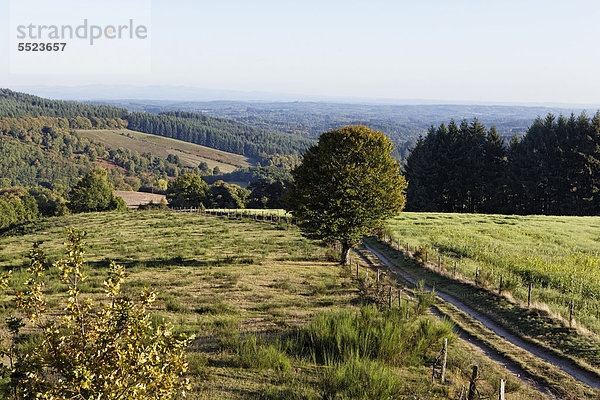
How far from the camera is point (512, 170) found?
72312 mm

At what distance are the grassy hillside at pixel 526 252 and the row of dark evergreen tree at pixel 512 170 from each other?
1577 centimetres

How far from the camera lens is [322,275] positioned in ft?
82.5

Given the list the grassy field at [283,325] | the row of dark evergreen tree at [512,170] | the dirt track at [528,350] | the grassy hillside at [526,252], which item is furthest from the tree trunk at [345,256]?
the row of dark evergreen tree at [512,170]

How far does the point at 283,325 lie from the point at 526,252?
25472 mm

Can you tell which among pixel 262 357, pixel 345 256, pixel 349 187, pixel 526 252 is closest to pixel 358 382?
pixel 262 357

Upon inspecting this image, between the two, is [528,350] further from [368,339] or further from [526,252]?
[526,252]

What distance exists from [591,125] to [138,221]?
245ft

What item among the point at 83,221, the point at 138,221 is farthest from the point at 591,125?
the point at 83,221

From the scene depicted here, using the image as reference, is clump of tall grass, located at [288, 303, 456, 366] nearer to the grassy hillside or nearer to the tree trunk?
the grassy hillside

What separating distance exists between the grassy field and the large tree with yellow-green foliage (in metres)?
3.31

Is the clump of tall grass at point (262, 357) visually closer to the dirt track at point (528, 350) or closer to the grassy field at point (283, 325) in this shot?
the grassy field at point (283, 325)

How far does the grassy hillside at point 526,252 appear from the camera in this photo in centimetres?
2069

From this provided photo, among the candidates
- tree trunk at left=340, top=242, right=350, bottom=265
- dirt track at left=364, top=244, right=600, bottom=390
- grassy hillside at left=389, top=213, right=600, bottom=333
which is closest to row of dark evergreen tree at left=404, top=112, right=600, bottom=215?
grassy hillside at left=389, top=213, right=600, bottom=333

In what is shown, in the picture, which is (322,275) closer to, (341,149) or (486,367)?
(341,149)
